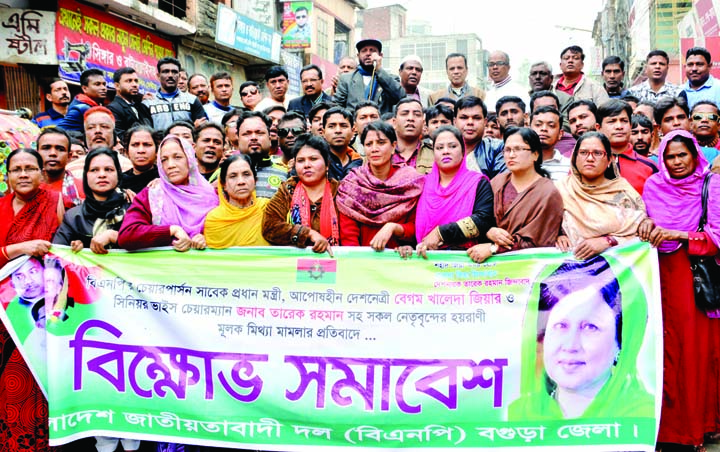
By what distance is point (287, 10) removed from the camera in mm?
21094

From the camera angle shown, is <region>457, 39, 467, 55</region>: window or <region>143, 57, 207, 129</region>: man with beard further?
<region>457, 39, 467, 55</region>: window

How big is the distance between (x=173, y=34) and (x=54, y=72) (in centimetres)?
461

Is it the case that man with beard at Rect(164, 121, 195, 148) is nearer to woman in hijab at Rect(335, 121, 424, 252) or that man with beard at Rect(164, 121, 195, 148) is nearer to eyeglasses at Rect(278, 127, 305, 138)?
eyeglasses at Rect(278, 127, 305, 138)

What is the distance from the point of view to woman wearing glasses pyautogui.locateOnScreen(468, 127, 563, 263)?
3338 mm

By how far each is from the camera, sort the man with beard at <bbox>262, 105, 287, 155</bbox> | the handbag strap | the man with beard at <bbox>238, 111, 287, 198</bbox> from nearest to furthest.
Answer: the handbag strap, the man with beard at <bbox>238, 111, 287, 198</bbox>, the man with beard at <bbox>262, 105, 287, 155</bbox>

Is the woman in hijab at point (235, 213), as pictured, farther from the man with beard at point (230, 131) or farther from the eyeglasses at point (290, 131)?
the man with beard at point (230, 131)

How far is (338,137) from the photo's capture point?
176 inches

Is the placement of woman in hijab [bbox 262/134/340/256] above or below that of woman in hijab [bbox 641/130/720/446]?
above

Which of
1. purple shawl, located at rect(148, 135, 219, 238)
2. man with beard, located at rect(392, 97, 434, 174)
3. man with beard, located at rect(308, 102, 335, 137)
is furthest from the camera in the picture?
man with beard, located at rect(308, 102, 335, 137)

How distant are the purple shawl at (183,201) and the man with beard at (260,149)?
1.93 feet

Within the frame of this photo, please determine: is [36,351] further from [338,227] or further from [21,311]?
[338,227]

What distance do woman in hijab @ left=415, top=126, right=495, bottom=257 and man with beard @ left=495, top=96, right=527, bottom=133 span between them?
1.55m

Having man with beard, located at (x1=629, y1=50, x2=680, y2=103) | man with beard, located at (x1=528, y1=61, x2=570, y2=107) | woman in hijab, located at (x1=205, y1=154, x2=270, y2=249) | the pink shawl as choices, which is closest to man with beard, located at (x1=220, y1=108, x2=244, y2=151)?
woman in hijab, located at (x1=205, y1=154, x2=270, y2=249)

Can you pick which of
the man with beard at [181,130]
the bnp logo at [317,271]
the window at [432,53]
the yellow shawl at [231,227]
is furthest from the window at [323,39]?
the window at [432,53]
